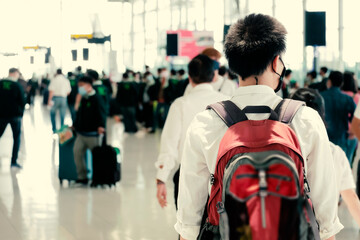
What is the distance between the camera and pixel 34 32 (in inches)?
1660

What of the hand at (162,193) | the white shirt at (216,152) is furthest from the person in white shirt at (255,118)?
the hand at (162,193)

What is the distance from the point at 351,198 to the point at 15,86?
759cm

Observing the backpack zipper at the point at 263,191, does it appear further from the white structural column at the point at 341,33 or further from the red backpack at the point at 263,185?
the white structural column at the point at 341,33

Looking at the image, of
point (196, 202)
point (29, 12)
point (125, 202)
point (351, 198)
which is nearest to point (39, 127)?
point (125, 202)

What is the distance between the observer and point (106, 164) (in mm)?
8961

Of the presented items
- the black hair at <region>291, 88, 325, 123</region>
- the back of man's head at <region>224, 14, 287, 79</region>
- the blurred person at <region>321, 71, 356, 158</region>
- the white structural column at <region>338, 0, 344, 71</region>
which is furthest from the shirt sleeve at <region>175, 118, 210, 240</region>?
the white structural column at <region>338, 0, 344, 71</region>

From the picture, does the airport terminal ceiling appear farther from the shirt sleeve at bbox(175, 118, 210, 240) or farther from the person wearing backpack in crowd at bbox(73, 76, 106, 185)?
the shirt sleeve at bbox(175, 118, 210, 240)

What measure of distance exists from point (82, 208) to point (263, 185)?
6.02m

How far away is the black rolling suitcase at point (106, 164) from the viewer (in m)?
8.95

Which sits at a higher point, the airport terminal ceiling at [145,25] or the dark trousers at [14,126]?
the airport terminal ceiling at [145,25]

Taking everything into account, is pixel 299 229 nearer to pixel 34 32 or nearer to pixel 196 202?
pixel 196 202

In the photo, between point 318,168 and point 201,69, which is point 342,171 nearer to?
point 201,69

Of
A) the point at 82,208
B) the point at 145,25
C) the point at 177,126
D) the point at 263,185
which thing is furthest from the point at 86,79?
the point at 145,25

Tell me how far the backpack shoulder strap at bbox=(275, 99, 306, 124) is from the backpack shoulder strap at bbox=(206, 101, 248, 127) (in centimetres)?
12
